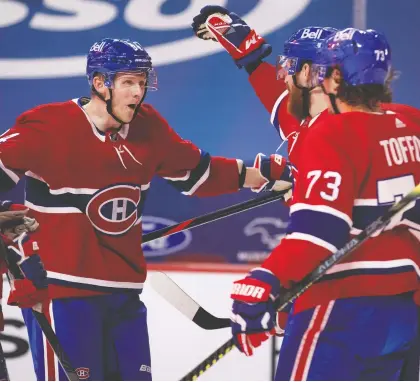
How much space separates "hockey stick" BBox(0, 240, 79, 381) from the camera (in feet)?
8.69

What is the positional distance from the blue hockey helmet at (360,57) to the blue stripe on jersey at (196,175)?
86 centimetres

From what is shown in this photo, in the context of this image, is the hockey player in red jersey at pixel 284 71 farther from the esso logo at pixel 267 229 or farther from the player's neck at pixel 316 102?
the esso logo at pixel 267 229

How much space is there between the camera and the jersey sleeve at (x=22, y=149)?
273cm

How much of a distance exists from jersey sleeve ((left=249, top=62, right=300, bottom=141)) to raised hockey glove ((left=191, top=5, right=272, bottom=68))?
0.16ft

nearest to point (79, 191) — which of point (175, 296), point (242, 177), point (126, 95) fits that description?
point (126, 95)

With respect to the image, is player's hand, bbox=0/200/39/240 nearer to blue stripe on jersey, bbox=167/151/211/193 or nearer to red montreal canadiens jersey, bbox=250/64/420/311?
blue stripe on jersey, bbox=167/151/211/193

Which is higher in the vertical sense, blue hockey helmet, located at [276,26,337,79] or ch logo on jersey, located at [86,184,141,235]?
blue hockey helmet, located at [276,26,337,79]

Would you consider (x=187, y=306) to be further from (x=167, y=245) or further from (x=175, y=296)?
(x=167, y=245)

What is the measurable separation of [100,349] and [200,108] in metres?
1.82

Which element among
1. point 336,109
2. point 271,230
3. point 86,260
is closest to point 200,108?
point 271,230

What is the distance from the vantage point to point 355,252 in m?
2.21

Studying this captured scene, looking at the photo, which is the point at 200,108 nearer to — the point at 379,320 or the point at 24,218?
the point at 24,218

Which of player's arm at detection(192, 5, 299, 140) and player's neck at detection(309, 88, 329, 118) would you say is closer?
player's neck at detection(309, 88, 329, 118)

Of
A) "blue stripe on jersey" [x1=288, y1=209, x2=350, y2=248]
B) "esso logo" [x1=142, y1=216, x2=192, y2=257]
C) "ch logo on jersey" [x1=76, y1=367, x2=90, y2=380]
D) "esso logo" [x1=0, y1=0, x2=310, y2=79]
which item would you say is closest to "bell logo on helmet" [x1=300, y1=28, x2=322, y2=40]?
"blue stripe on jersey" [x1=288, y1=209, x2=350, y2=248]
